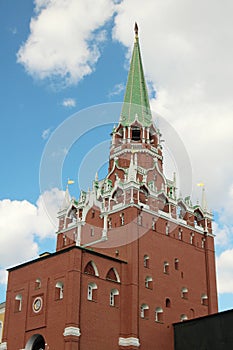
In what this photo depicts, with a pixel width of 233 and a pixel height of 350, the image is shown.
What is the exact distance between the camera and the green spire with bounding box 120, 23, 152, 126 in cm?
5981

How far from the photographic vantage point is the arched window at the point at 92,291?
44500 mm

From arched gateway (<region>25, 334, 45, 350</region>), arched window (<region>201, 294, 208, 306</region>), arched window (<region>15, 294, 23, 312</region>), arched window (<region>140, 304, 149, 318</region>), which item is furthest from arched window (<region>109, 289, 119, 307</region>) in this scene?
arched window (<region>201, 294, 208, 306</region>)

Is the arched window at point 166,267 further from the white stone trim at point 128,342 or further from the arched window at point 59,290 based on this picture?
the arched window at point 59,290

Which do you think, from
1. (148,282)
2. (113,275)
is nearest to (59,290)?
(113,275)

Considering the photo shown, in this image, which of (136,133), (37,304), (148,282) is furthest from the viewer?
(136,133)

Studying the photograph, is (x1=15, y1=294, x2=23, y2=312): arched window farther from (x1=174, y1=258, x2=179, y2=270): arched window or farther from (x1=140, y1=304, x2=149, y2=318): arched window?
(x1=174, y1=258, x2=179, y2=270): arched window

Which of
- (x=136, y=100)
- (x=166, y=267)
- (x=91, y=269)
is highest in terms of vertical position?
(x=136, y=100)

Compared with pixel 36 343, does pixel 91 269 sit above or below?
above

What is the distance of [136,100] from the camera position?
60969 millimetres

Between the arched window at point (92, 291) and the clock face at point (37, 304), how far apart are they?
4450mm

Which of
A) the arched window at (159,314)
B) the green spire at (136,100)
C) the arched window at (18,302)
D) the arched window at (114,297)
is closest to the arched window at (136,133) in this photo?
the green spire at (136,100)

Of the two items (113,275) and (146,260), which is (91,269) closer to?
(113,275)

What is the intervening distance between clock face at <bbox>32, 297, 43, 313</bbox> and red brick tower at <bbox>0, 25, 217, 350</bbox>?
8cm

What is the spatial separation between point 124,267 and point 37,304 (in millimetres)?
8129
